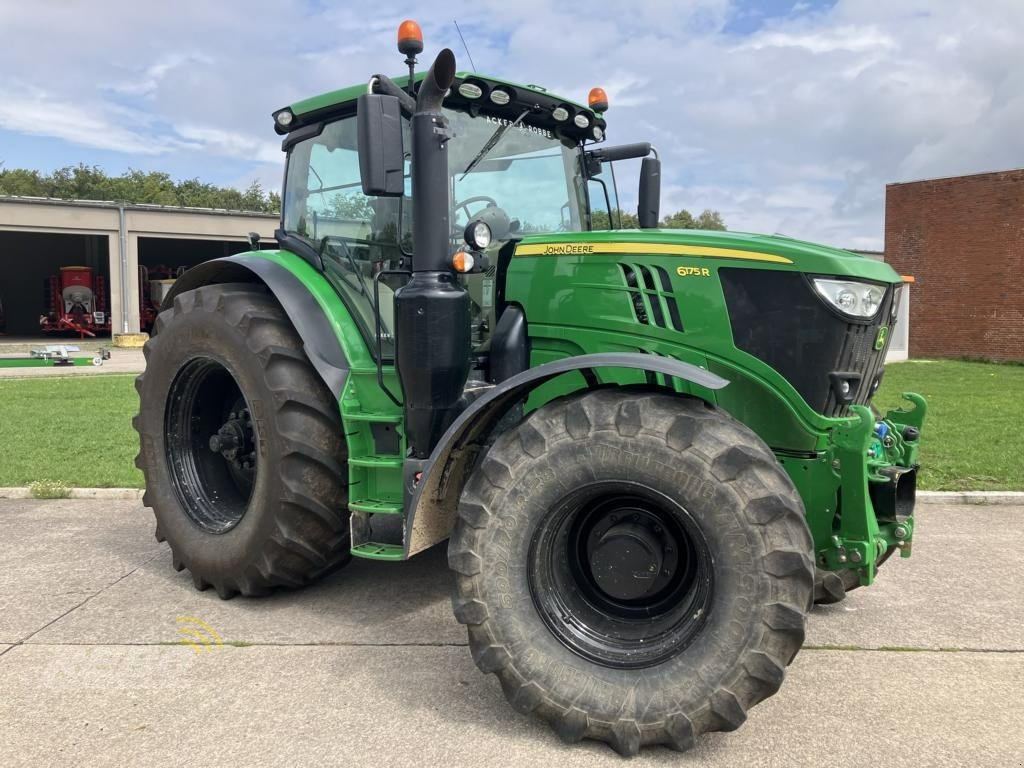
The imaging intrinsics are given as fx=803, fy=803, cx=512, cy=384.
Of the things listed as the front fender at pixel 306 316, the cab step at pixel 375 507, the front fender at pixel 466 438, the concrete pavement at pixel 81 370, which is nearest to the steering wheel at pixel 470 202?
the front fender at pixel 306 316

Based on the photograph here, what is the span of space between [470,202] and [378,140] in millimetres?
868

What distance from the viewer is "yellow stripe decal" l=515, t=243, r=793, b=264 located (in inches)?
123

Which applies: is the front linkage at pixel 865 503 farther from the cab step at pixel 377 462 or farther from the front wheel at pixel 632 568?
Answer: the cab step at pixel 377 462

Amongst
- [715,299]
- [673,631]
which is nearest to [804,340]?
[715,299]

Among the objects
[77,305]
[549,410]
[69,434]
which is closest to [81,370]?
[69,434]

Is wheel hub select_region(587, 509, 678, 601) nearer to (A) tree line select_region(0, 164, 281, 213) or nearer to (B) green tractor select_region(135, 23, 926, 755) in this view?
(B) green tractor select_region(135, 23, 926, 755)

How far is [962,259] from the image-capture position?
1022 inches

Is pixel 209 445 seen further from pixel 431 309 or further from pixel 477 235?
pixel 477 235

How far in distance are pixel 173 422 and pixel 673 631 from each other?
319 centimetres

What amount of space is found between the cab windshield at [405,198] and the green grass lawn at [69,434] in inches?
145

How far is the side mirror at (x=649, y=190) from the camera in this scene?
15.2 ft

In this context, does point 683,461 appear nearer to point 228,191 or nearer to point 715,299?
point 715,299

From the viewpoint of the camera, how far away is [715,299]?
125 inches

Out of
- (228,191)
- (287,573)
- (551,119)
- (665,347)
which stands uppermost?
(228,191)
